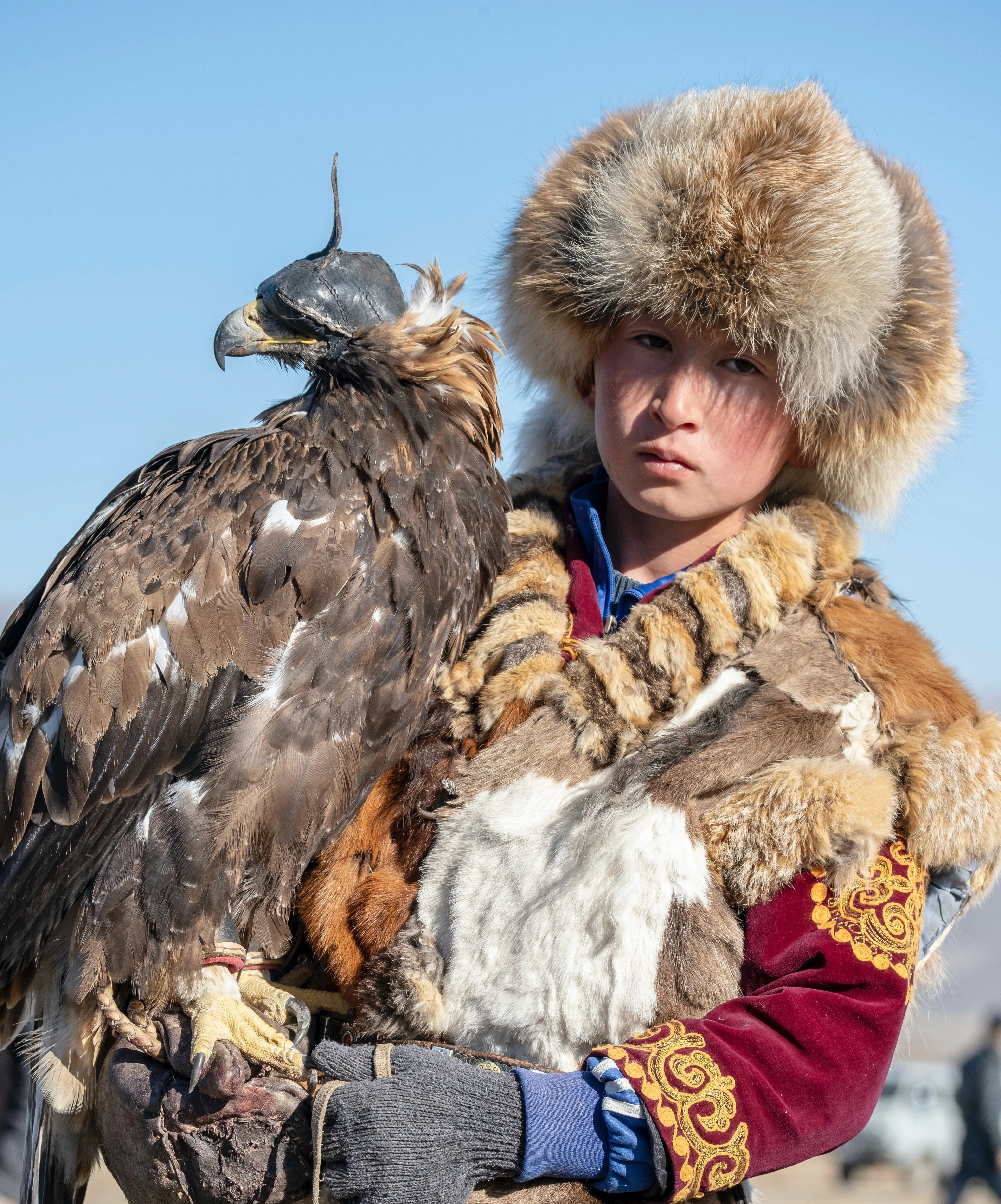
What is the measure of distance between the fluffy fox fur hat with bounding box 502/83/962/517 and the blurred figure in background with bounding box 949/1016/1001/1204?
789 centimetres

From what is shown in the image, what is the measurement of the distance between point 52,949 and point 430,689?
975mm

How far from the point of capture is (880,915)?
1.97 m

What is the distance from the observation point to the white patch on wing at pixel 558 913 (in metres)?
1.99

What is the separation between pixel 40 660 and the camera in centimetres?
245

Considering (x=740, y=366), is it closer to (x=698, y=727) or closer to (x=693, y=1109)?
(x=698, y=727)

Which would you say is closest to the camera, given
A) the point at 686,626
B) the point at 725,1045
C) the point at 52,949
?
the point at 725,1045

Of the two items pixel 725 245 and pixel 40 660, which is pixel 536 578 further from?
pixel 40 660

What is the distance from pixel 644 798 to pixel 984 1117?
843 centimetres

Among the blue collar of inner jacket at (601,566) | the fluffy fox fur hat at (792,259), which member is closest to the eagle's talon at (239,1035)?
the blue collar of inner jacket at (601,566)

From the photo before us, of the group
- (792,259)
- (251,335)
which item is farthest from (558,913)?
(251,335)

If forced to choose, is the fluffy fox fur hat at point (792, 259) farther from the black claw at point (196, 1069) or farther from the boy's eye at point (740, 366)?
the black claw at point (196, 1069)

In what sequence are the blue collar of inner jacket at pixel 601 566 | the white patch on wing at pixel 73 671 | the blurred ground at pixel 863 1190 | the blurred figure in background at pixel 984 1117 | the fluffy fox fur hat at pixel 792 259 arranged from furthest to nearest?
the blurred ground at pixel 863 1190 → the blurred figure in background at pixel 984 1117 → the blue collar of inner jacket at pixel 601 566 → the white patch on wing at pixel 73 671 → the fluffy fox fur hat at pixel 792 259

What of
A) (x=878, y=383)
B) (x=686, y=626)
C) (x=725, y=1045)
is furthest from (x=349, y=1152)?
(x=878, y=383)

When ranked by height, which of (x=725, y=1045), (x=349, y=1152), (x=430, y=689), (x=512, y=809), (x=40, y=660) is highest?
(x=40, y=660)
